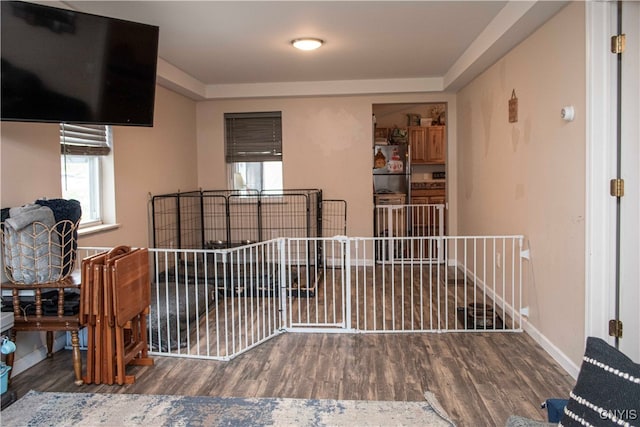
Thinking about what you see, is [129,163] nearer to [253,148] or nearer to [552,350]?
[253,148]

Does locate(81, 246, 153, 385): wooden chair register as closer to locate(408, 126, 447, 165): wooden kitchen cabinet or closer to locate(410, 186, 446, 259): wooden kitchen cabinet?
locate(410, 186, 446, 259): wooden kitchen cabinet

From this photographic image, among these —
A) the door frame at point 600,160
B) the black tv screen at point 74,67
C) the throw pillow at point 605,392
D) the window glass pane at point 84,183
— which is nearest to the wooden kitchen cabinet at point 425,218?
the door frame at point 600,160

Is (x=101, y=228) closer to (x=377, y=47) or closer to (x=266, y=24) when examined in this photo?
(x=266, y=24)

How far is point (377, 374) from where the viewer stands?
3.17m

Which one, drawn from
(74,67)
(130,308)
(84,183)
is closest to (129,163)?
(84,183)

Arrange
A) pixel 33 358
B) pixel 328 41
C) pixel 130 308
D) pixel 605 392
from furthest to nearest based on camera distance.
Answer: pixel 328 41 < pixel 33 358 < pixel 130 308 < pixel 605 392

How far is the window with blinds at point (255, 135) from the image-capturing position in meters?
6.92

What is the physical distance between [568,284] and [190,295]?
3239 millimetres

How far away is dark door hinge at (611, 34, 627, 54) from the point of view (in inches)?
103

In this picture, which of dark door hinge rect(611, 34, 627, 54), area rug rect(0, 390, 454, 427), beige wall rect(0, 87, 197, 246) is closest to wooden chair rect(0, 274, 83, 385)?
area rug rect(0, 390, 454, 427)

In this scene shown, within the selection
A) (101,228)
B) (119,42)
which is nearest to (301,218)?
(101,228)

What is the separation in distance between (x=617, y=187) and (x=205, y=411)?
254 cm

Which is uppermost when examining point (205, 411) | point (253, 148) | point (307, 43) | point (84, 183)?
point (307, 43)

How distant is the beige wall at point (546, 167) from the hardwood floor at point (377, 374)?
35 centimetres
